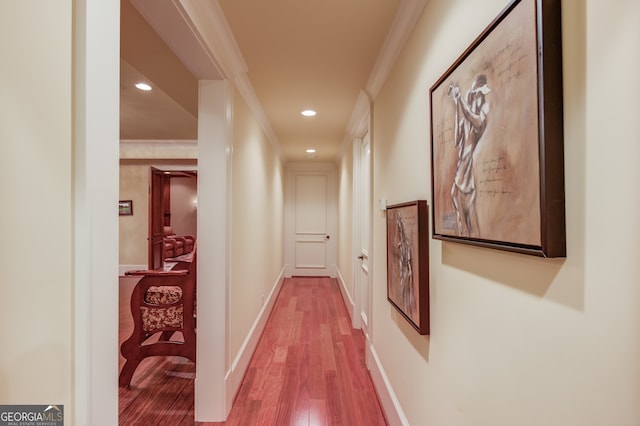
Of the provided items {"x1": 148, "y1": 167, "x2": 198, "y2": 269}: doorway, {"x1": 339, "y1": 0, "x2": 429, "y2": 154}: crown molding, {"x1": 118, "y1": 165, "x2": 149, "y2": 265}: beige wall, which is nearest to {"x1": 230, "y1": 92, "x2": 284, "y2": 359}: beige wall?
{"x1": 339, "y1": 0, "x2": 429, "y2": 154}: crown molding

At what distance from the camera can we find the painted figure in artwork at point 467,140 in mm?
916

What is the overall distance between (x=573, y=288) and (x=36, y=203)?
44.8 inches

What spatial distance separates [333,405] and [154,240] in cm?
540

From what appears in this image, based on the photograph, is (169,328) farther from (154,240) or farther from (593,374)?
(154,240)

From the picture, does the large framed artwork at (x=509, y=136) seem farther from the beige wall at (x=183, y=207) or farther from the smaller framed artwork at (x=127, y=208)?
the beige wall at (x=183, y=207)

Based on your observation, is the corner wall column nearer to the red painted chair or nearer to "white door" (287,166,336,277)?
the red painted chair

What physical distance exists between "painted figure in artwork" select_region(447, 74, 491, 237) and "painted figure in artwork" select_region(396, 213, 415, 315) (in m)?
0.54

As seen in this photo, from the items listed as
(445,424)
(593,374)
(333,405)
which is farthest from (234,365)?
(593,374)

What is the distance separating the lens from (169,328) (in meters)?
2.38

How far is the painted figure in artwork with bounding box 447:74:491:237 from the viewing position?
36.0 inches

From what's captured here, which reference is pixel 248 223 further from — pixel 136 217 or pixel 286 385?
pixel 136 217

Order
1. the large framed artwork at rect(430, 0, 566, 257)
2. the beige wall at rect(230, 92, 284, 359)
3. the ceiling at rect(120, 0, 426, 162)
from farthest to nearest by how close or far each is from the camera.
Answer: the beige wall at rect(230, 92, 284, 359) → the ceiling at rect(120, 0, 426, 162) → the large framed artwork at rect(430, 0, 566, 257)

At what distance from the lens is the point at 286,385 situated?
2.43 meters

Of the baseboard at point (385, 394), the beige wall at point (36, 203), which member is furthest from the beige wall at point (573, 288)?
the beige wall at point (36, 203)
